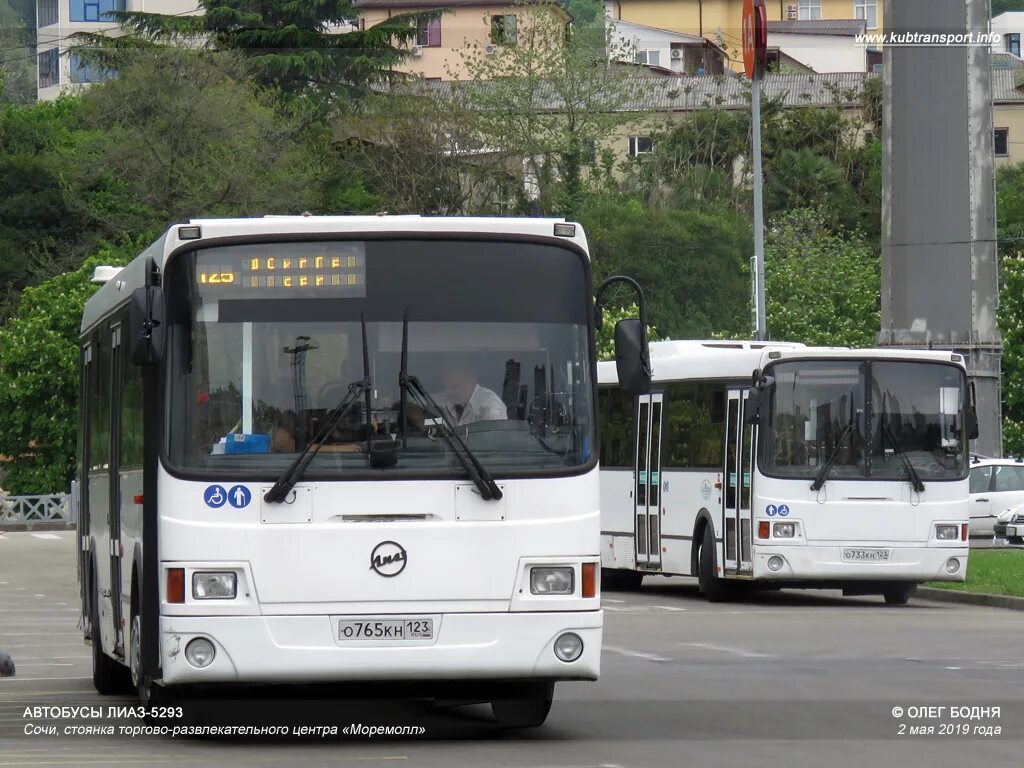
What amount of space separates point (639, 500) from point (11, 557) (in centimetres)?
1846

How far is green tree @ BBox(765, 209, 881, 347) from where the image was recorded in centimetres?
6925

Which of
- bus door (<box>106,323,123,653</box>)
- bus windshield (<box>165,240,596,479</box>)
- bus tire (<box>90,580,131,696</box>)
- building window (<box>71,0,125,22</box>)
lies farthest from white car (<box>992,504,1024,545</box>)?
building window (<box>71,0,125,22</box>)

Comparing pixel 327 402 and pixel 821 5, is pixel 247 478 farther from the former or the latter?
pixel 821 5

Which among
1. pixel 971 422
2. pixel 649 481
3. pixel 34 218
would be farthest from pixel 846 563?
pixel 34 218

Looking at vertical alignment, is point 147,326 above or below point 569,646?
above

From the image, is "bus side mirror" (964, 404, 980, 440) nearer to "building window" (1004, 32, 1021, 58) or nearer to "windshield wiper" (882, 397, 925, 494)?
"windshield wiper" (882, 397, 925, 494)

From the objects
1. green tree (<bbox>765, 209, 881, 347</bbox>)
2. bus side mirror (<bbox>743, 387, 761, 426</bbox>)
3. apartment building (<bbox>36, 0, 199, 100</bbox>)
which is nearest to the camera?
bus side mirror (<bbox>743, 387, 761, 426</bbox>)

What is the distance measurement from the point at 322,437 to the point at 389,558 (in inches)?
28.7

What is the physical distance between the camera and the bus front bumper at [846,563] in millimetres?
24812

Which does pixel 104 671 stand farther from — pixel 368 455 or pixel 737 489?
pixel 737 489

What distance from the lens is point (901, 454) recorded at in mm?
24953

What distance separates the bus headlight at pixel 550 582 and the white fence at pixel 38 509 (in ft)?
167

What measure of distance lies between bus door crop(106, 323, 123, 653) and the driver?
2605mm

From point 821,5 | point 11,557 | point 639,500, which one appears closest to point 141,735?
point 639,500
